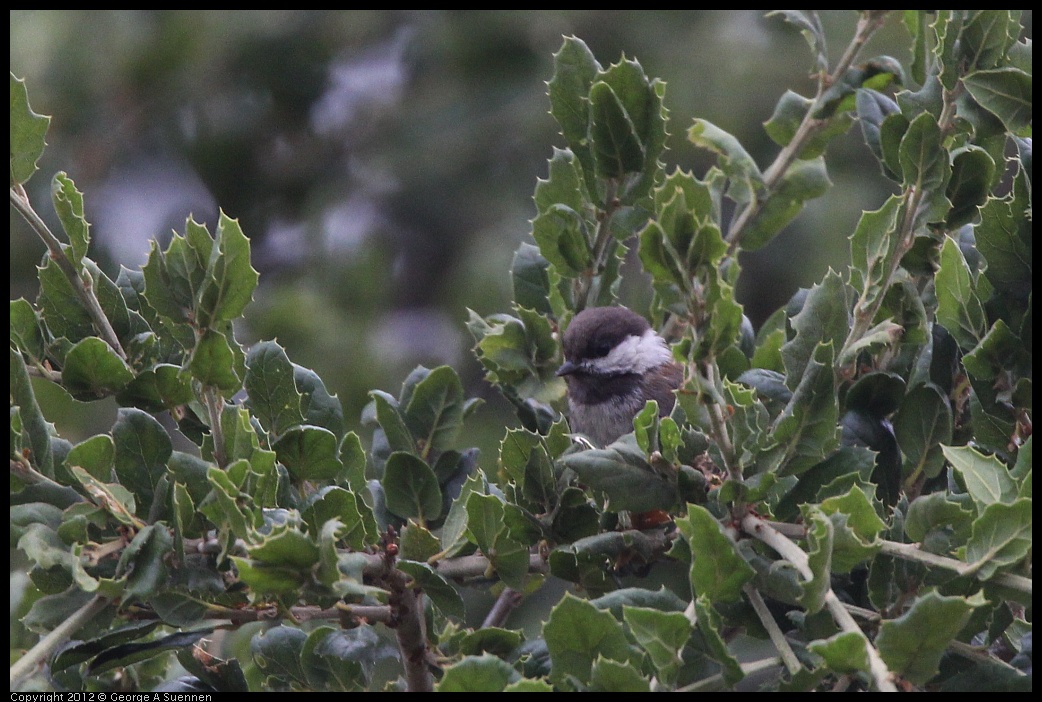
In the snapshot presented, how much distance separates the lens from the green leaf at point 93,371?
7.57 ft

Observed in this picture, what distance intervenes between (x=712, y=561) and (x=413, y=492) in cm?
84

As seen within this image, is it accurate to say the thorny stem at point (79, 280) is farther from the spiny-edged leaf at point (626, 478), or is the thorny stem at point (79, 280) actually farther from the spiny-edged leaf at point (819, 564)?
the spiny-edged leaf at point (819, 564)

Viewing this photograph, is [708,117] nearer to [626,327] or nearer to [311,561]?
[626,327]

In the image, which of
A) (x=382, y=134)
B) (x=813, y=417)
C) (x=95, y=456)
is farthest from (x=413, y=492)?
(x=382, y=134)

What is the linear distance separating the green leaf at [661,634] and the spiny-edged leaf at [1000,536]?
1.65ft

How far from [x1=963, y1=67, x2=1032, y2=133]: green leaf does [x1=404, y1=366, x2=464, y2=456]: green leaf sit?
4.17ft

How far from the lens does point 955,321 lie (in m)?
2.31

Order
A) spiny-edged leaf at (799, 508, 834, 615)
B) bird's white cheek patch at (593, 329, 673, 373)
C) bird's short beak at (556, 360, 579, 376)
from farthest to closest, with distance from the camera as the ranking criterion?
bird's white cheek patch at (593, 329, 673, 373)
bird's short beak at (556, 360, 579, 376)
spiny-edged leaf at (799, 508, 834, 615)

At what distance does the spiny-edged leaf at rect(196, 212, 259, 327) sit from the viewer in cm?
223

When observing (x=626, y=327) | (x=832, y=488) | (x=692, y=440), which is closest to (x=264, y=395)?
(x=692, y=440)

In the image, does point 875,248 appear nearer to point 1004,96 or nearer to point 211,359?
point 1004,96

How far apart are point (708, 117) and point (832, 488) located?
17.0 feet

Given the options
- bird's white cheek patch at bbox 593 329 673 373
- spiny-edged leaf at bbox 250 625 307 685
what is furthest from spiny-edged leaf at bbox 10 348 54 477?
bird's white cheek patch at bbox 593 329 673 373

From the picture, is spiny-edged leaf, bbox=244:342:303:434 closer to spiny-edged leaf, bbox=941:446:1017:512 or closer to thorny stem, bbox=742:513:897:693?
thorny stem, bbox=742:513:897:693
